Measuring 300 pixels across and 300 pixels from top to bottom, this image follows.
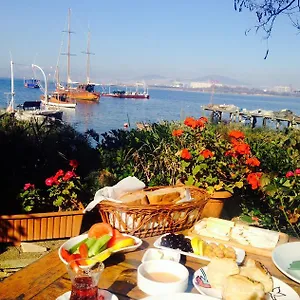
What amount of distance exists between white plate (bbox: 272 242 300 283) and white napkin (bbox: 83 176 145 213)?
2.30ft

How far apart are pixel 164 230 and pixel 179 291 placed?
0.55m

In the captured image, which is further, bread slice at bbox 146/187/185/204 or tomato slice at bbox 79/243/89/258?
bread slice at bbox 146/187/185/204

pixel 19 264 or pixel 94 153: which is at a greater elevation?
pixel 94 153

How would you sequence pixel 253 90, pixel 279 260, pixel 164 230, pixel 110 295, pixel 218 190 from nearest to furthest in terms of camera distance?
pixel 110 295
pixel 279 260
pixel 164 230
pixel 218 190
pixel 253 90

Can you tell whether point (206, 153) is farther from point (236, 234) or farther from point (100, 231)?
point (100, 231)

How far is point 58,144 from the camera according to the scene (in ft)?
14.0

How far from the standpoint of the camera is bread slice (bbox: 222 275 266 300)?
110 cm

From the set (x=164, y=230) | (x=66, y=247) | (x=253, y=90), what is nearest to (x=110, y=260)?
(x=66, y=247)

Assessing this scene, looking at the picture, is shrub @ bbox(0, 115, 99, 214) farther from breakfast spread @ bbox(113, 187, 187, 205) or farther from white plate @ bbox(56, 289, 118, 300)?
white plate @ bbox(56, 289, 118, 300)

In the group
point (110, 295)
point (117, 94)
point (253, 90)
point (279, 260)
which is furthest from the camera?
point (253, 90)

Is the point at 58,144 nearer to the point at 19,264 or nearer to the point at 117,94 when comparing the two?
the point at 19,264

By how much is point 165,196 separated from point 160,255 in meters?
0.42

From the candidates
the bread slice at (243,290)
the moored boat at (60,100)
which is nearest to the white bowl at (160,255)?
the bread slice at (243,290)

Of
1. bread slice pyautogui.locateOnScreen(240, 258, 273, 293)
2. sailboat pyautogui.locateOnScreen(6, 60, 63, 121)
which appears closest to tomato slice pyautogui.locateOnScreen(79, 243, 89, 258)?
bread slice pyautogui.locateOnScreen(240, 258, 273, 293)
